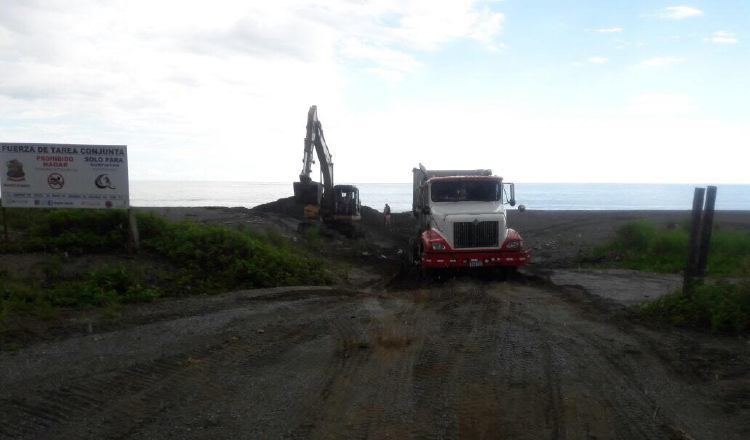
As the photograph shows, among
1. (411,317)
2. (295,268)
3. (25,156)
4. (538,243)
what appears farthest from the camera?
(538,243)

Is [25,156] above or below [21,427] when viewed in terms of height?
above

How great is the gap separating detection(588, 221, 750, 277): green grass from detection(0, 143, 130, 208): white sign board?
14.5 meters

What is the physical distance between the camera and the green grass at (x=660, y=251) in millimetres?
18455

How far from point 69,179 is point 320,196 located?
16.4 m

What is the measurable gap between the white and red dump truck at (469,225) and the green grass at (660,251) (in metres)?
5.10

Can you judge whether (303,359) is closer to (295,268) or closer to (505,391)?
(505,391)

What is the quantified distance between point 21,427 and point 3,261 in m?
8.26

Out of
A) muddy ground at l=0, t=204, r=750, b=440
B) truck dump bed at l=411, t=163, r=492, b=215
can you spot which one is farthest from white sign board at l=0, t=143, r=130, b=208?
truck dump bed at l=411, t=163, r=492, b=215

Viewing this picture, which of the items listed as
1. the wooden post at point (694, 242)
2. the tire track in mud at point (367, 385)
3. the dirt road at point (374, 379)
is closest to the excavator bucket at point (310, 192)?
the dirt road at point (374, 379)

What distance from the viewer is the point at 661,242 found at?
20766 millimetres

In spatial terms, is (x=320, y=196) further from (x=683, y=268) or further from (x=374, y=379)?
(x=374, y=379)

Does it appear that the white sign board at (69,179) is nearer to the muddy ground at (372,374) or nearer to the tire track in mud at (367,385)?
the muddy ground at (372,374)

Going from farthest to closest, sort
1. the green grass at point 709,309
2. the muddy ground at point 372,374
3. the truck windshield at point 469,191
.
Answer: the truck windshield at point 469,191 → the green grass at point 709,309 → the muddy ground at point 372,374

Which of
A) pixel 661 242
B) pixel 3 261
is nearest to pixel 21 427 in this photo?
pixel 3 261
